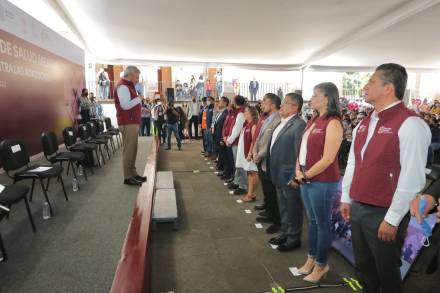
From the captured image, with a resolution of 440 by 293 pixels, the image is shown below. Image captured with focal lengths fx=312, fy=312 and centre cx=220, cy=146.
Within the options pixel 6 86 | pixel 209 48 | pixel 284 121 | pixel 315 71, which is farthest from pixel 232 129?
pixel 315 71

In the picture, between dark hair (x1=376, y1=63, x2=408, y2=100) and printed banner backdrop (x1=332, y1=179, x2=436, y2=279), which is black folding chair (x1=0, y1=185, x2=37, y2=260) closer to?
dark hair (x1=376, y1=63, x2=408, y2=100)

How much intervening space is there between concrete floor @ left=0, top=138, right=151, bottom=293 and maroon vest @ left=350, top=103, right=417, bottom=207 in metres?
1.65

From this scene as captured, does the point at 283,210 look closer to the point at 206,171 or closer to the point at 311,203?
the point at 311,203

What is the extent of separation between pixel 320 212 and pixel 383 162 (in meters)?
0.90

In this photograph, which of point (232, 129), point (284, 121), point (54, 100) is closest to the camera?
point (284, 121)

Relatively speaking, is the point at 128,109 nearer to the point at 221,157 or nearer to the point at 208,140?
the point at 221,157

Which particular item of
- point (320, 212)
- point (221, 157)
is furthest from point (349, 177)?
point (221, 157)

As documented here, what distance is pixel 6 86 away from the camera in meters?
4.36

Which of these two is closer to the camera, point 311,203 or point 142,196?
point 311,203

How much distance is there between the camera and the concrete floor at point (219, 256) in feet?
8.54

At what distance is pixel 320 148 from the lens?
2301 millimetres

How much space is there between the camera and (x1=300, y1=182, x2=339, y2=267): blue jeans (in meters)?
2.35

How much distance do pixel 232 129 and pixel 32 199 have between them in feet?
10.1

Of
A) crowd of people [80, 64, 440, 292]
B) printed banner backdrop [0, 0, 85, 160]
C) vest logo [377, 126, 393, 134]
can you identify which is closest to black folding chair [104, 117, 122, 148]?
printed banner backdrop [0, 0, 85, 160]
